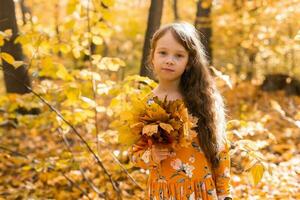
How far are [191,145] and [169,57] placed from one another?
52 centimetres

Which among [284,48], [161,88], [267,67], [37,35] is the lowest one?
[267,67]

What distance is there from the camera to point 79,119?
3.58m

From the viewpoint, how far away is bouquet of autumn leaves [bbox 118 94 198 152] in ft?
6.70

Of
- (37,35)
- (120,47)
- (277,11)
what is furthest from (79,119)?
(120,47)

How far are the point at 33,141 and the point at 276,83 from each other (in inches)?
243

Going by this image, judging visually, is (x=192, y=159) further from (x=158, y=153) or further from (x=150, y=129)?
(x=150, y=129)

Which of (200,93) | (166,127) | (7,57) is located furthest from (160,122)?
(7,57)

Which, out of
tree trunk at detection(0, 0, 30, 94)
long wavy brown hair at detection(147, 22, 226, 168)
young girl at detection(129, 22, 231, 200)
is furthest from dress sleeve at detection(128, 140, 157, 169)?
tree trunk at detection(0, 0, 30, 94)

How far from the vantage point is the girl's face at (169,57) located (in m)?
2.29

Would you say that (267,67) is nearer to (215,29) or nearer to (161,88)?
(215,29)

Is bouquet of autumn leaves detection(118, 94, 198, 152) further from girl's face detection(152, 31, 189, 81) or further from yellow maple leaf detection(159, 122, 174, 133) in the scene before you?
girl's face detection(152, 31, 189, 81)

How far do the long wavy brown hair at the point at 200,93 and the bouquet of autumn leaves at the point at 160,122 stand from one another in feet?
0.80

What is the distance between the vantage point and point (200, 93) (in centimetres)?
245

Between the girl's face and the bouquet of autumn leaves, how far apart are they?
25cm
